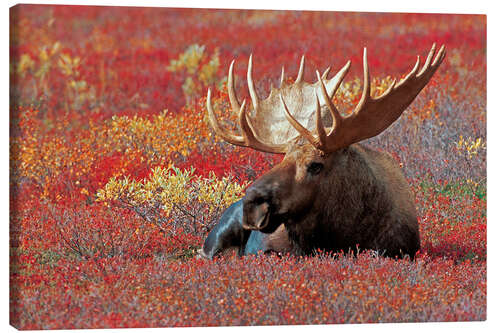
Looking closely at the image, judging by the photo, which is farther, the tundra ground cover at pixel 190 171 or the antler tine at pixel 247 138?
the antler tine at pixel 247 138

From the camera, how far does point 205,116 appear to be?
10.7 m

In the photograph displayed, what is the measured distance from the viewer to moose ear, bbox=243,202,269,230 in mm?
6891

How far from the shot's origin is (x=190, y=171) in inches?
364

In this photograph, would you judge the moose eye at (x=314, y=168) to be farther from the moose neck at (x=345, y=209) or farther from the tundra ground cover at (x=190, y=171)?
the tundra ground cover at (x=190, y=171)

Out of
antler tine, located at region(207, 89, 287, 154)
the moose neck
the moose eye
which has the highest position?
antler tine, located at region(207, 89, 287, 154)

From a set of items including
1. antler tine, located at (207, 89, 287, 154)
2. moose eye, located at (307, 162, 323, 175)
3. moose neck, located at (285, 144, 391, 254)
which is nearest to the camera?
moose eye, located at (307, 162, 323, 175)

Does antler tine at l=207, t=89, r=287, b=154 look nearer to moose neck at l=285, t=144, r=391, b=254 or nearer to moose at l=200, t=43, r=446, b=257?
moose at l=200, t=43, r=446, b=257

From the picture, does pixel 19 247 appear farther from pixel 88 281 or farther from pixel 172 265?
pixel 172 265

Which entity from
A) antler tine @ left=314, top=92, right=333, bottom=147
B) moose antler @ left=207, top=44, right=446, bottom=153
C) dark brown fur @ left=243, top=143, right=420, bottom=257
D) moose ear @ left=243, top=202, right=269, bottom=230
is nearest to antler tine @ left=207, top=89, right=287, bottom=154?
moose antler @ left=207, top=44, right=446, bottom=153

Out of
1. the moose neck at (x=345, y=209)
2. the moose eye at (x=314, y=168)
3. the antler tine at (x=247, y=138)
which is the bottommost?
the moose neck at (x=345, y=209)

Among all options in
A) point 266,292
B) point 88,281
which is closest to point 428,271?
point 266,292

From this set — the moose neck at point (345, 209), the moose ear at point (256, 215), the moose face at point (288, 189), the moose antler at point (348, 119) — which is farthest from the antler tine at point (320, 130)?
the moose ear at point (256, 215)

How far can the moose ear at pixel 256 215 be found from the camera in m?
6.89

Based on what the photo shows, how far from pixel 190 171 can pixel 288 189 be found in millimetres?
2406
